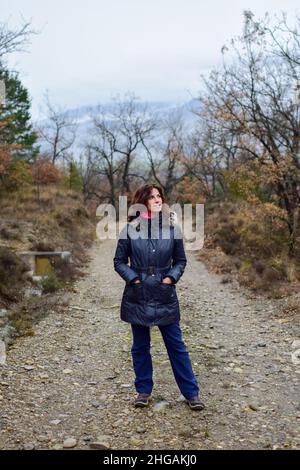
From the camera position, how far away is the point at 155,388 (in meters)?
5.02

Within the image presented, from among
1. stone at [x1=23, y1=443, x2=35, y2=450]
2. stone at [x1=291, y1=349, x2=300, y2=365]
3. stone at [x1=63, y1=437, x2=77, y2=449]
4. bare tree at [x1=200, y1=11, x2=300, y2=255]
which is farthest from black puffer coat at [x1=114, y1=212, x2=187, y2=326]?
bare tree at [x1=200, y1=11, x2=300, y2=255]

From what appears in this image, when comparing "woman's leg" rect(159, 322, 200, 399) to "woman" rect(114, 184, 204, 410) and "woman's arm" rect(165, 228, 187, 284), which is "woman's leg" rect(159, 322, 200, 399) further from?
"woman's arm" rect(165, 228, 187, 284)

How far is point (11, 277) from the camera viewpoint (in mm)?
9664

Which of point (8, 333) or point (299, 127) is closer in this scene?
point (8, 333)

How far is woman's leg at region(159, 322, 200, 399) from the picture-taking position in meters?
4.41

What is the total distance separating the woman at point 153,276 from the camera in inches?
171

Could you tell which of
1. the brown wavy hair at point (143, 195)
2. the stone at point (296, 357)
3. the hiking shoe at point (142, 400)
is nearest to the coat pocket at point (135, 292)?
the brown wavy hair at point (143, 195)

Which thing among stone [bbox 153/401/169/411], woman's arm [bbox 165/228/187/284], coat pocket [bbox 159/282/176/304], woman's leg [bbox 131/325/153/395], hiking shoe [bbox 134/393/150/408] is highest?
woman's arm [bbox 165/228/187/284]

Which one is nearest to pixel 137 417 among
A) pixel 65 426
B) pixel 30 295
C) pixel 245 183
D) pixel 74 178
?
pixel 65 426

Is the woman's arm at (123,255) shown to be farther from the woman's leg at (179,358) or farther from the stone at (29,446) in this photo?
the stone at (29,446)

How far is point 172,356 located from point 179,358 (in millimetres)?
74

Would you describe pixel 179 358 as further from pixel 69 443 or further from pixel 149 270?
pixel 69 443

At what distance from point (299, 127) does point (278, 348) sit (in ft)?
29.1
